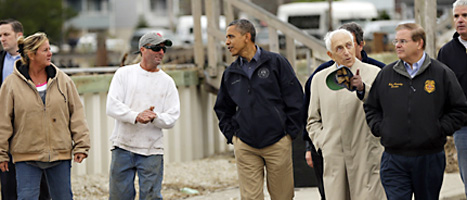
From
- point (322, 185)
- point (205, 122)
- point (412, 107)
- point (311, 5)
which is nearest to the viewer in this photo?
point (412, 107)

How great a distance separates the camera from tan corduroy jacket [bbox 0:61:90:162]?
614cm

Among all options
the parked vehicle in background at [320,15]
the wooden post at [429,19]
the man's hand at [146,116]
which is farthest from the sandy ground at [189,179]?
the parked vehicle in background at [320,15]

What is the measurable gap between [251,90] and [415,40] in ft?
4.46

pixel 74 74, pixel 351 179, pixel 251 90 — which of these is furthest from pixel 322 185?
pixel 74 74

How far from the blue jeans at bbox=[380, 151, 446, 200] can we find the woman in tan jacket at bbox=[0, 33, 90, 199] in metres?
2.47

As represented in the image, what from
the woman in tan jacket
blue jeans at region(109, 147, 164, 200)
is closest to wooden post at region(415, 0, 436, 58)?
blue jeans at region(109, 147, 164, 200)

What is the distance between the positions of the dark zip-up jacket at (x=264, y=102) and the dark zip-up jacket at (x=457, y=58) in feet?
4.48

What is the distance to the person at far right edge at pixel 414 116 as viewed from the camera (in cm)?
540

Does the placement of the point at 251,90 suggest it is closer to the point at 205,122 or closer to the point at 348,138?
the point at 348,138

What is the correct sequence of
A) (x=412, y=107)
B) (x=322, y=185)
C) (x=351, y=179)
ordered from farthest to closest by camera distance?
(x=322, y=185)
(x=351, y=179)
(x=412, y=107)

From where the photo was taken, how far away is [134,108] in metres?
6.54

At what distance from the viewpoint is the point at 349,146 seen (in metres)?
5.95

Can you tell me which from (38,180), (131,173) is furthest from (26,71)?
(131,173)

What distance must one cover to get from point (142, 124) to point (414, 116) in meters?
2.36
